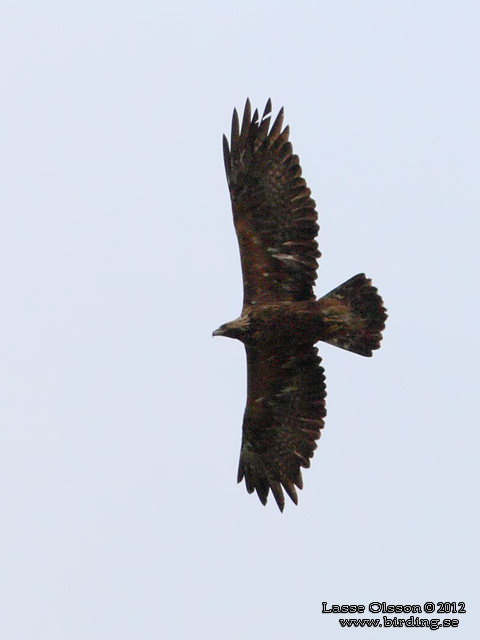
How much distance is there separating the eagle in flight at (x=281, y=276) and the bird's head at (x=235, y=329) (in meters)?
0.01

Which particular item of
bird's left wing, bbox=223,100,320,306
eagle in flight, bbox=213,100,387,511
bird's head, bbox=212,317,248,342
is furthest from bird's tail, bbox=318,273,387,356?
bird's head, bbox=212,317,248,342

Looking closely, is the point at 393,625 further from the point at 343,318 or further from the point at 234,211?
the point at 234,211

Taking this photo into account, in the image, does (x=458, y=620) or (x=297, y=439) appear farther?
(x=297, y=439)

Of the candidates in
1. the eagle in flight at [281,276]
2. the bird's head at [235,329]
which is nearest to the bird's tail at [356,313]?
the eagle in flight at [281,276]

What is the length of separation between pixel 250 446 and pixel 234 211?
256cm

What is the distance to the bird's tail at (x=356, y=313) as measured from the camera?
1445cm

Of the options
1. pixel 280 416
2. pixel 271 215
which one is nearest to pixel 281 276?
pixel 271 215

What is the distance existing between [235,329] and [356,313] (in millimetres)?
1247

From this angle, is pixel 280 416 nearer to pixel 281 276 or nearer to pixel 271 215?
pixel 281 276

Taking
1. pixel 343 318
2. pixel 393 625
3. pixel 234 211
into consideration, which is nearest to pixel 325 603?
pixel 393 625

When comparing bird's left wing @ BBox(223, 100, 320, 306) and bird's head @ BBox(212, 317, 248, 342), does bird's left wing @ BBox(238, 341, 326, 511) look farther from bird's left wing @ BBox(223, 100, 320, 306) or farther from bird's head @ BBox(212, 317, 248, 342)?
bird's left wing @ BBox(223, 100, 320, 306)

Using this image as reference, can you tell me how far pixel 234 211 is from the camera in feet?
47.6

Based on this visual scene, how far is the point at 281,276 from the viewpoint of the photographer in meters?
14.5

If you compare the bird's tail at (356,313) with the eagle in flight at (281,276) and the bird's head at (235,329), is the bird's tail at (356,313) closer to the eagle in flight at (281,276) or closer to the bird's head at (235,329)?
the eagle in flight at (281,276)
